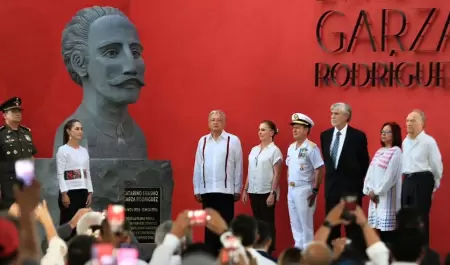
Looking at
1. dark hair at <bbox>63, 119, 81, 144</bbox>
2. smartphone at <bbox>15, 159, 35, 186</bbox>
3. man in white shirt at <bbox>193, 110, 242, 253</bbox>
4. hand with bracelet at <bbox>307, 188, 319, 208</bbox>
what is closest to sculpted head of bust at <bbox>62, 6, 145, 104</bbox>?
dark hair at <bbox>63, 119, 81, 144</bbox>

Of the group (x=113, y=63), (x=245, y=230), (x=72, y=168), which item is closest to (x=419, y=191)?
(x=113, y=63)

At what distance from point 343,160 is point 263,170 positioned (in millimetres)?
950

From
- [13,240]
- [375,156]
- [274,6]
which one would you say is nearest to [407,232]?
[13,240]

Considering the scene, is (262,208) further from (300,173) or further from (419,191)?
(419,191)

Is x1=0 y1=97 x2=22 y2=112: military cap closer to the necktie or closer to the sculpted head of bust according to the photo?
the sculpted head of bust

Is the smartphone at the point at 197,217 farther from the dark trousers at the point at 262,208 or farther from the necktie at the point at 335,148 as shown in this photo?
the dark trousers at the point at 262,208

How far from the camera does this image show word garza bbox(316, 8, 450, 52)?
424 inches

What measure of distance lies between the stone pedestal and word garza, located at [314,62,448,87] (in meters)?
2.01

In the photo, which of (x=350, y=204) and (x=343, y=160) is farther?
(x=343, y=160)

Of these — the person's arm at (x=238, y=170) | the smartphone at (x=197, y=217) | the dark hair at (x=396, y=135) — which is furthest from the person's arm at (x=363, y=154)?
the smartphone at (x=197, y=217)

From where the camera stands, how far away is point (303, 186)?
10773 millimetres

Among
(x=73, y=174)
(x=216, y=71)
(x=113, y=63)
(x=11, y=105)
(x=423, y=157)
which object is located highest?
(x=216, y=71)

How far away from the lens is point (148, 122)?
12422mm

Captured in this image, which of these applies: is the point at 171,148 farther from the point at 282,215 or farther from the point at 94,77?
the point at 94,77
